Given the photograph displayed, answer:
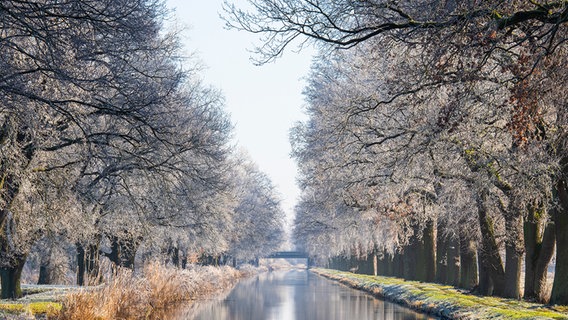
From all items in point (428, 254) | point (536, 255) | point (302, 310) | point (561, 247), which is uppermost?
point (428, 254)

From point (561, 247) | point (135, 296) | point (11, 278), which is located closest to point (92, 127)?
point (135, 296)

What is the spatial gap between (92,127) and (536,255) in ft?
42.7

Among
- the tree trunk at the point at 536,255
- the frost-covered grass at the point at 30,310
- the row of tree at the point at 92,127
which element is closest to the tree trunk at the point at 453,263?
the tree trunk at the point at 536,255

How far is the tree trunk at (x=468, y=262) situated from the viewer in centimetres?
2761

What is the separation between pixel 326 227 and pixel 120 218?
95.1 feet

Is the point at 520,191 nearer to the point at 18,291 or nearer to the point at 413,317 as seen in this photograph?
the point at 413,317

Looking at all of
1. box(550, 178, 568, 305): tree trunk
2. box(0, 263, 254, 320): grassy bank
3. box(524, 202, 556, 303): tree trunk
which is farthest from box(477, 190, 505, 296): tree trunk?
box(0, 263, 254, 320): grassy bank

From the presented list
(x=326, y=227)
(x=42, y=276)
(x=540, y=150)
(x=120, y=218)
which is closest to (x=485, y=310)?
(x=540, y=150)

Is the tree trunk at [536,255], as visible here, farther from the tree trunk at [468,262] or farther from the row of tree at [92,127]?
the row of tree at [92,127]

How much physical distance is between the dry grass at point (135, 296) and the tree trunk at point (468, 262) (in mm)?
11465

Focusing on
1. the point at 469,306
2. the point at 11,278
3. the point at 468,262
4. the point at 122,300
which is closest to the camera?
the point at 122,300

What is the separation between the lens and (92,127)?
1759cm

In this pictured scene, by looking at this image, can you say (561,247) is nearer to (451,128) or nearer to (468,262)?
(451,128)

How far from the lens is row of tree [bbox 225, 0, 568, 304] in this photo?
10555mm
